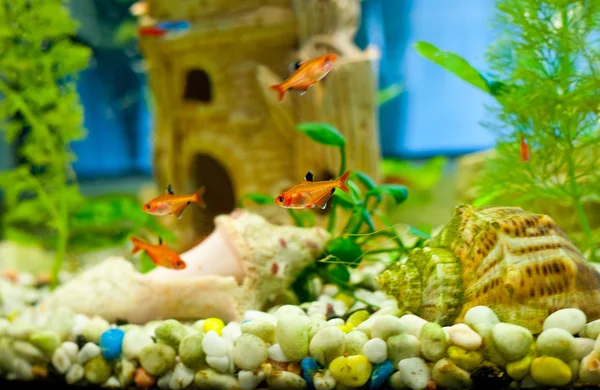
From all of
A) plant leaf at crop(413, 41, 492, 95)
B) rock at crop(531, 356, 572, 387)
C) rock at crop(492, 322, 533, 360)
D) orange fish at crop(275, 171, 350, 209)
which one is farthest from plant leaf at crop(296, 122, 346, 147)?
rock at crop(531, 356, 572, 387)

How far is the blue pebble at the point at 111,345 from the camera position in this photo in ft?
6.54

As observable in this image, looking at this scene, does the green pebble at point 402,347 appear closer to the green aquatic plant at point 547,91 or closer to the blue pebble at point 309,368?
the blue pebble at point 309,368

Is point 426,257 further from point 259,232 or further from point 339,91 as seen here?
point 339,91

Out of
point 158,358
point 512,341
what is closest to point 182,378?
point 158,358

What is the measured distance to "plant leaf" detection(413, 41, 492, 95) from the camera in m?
2.41

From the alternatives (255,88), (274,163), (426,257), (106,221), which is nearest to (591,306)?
(426,257)

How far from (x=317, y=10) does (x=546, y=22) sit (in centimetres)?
197

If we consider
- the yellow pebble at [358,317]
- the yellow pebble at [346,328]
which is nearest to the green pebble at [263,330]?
the yellow pebble at [346,328]

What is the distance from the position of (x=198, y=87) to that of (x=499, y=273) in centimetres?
360

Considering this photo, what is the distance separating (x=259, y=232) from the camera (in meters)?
2.47

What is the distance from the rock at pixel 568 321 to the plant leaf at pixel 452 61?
1222mm

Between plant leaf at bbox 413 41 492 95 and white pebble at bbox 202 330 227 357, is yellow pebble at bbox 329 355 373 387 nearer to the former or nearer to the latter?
white pebble at bbox 202 330 227 357

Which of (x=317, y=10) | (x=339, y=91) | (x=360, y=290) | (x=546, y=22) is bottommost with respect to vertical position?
(x=360, y=290)

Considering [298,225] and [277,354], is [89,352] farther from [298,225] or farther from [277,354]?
[298,225]
